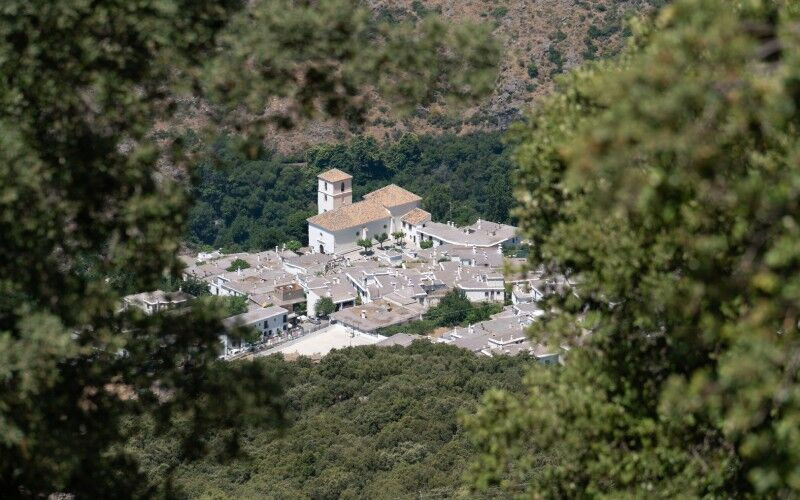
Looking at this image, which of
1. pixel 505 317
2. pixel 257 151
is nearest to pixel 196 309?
pixel 257 151

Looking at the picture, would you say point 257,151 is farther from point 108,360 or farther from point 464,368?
point 464,368

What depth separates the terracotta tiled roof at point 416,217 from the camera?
1912 inches

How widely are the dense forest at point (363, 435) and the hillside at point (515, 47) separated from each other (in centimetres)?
2930

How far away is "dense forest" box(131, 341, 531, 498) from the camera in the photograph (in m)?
18.0

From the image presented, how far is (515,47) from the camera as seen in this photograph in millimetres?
59312

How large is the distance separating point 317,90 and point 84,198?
43.7 inches

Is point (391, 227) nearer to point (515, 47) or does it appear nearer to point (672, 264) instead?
point (515, 47)

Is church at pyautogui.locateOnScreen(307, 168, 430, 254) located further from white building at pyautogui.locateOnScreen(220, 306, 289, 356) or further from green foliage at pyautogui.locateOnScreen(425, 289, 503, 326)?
green foliage at pyautogui.locateOnScreen(425, 289, 503, 326)

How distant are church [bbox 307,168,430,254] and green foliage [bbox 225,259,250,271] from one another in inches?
159

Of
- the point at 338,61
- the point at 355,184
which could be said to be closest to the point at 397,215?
the point at 355,184

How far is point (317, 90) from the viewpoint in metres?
5.14

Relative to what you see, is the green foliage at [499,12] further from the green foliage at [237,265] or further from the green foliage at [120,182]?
the green foliage at [120,182]

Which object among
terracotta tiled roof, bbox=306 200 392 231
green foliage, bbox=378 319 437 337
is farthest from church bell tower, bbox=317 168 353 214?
green foliage, bbox=378 319 437 337

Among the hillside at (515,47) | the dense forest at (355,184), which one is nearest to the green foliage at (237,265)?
the dense forest at (355,184)
